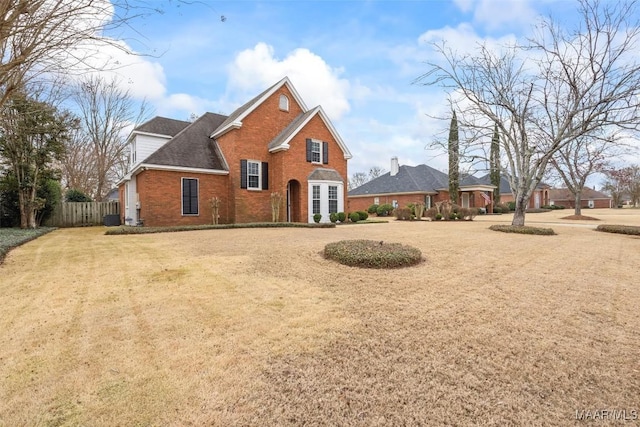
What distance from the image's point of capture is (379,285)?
5.21 m

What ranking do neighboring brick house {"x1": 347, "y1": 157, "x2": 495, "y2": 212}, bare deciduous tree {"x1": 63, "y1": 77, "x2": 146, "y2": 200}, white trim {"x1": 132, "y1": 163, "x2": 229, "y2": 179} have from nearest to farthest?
white trim {"x1": 132, "y1": 163, "x2": 229, "y2": 179}
bare deciduous tree {"x1": 63, "y1": 77, "x2": 146, "y2": 200}
neighboring brick house {"x1": 347, "y1": 157, "x2": 495, "y2": 212}

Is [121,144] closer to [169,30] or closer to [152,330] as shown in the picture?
[169,30]

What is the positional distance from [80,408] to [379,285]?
4.06 m

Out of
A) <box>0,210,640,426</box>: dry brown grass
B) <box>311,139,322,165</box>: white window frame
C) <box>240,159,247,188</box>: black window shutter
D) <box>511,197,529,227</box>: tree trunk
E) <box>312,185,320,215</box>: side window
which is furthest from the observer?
<box>311,139,322,165</box>: white window frame

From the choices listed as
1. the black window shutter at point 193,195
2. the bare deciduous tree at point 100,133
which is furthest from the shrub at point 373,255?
the bare deciduous tree at point 100,133

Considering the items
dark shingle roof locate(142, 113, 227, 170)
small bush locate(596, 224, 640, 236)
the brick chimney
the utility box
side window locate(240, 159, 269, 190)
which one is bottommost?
small bush locate(596, 224, 640, 236)

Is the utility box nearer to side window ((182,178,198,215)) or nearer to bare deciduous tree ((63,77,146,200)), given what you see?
side window ((182,178,198,215))

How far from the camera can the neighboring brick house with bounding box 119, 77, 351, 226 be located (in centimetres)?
1608

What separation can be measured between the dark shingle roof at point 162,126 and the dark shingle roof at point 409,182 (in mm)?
22122

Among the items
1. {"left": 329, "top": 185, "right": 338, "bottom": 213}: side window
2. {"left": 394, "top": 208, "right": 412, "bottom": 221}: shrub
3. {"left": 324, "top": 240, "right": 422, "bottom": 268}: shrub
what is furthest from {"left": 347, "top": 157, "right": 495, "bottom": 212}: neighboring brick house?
{"left": 324, "top": 240, "right": 422, "bottom": 268}: shrub

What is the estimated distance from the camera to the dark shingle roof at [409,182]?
33.6 m

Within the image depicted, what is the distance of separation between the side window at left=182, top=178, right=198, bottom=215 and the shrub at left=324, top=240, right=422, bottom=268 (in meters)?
11.8

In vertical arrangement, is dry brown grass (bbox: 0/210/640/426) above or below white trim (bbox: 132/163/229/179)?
below

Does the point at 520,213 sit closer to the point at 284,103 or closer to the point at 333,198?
the point at 333,198
